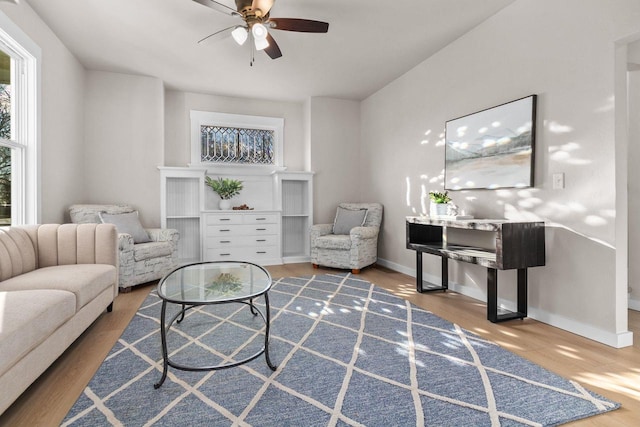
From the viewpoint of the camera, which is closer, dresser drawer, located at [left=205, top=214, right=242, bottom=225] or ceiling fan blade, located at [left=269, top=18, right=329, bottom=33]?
ceiling fan blade, located at [left=269, top=18, right=329, bottom=33]

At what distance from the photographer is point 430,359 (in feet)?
6.75

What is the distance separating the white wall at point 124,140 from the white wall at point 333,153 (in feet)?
7.44

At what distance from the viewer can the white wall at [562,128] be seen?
228 cm

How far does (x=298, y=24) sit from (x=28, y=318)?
2569 millimetres

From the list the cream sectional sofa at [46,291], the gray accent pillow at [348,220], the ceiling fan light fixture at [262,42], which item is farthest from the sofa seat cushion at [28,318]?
the gray accent pillow at [348,220]

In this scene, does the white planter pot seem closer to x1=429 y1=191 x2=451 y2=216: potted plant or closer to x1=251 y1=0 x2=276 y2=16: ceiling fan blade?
x1=429 y1=191 x2=451 y2=216: potted plant

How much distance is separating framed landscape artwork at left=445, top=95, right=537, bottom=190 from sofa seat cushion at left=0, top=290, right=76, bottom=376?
3296 millimetres

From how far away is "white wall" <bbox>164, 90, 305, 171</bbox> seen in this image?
5.17 metres

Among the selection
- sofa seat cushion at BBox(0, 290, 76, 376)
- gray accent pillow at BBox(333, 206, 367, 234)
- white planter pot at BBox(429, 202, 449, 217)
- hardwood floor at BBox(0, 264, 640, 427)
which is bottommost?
hardwood floor at BBox(0, 264, 640, 427)

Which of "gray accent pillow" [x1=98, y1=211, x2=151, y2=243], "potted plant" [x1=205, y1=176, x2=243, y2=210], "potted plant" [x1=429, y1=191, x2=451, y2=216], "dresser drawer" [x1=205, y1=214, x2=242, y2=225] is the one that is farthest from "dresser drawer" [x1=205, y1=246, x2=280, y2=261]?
"potted plant" [x1=429, y1=191, x2=451, y2=216]

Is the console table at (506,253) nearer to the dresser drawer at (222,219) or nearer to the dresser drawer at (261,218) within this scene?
the dresser drawer at (261,218)

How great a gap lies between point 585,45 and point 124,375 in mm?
3617

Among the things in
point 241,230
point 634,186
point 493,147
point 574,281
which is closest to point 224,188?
point 241,230

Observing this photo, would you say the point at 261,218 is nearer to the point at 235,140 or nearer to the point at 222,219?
the point at 222,219
